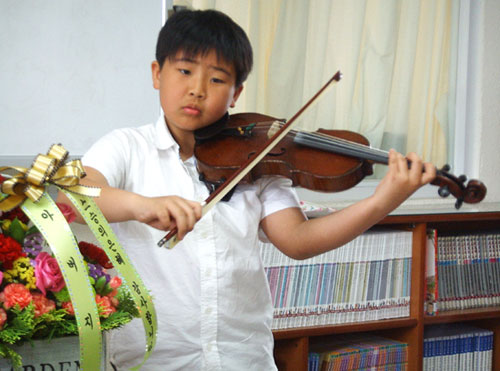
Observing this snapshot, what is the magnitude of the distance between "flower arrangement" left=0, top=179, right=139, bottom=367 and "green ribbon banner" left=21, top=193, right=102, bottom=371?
3cm

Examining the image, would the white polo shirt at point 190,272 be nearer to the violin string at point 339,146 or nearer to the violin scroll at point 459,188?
the violin string at point 339,146

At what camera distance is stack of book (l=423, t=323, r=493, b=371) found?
2.17m

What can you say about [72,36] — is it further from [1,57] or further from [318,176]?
[318,176]

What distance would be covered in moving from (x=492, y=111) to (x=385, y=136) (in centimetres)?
44

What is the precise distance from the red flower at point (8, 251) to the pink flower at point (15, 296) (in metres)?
0.02

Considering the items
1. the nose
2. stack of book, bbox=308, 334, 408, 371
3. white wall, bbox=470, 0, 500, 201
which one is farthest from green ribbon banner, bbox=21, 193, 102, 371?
white wall, bbox=470, 0, 500, 201

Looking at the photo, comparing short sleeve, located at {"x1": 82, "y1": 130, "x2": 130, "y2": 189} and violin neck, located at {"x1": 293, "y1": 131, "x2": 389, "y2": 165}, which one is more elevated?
violin neck, located at {"x1": 293, "y1": 131, "x2": 389, "y2": 165}

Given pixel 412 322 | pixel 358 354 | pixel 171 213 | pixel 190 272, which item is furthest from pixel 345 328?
pixel 171 213

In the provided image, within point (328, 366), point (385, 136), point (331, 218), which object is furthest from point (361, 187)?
point (331, 218)

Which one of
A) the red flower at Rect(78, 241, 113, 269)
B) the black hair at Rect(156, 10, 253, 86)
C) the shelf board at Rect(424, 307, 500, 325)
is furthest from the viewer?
the shelf board at Rect(424, 307, 500, 325)

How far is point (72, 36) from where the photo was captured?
4.99 ft

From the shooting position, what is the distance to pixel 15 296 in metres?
0.57

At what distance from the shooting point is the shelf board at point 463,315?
6.84 feet

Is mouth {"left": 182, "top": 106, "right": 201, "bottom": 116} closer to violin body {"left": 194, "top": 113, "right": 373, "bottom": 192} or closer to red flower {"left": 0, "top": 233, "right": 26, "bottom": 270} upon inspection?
violin body {"left": 194, "top": 113, "right": 373, "bottom": 192}
